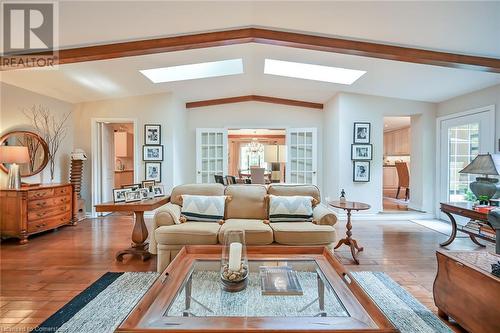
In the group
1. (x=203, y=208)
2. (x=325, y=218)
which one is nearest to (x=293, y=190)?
(x=325, y=218)

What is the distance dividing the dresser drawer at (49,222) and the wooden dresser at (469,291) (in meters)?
5.09

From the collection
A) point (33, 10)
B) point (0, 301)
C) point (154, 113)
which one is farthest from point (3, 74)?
point (0, 301)

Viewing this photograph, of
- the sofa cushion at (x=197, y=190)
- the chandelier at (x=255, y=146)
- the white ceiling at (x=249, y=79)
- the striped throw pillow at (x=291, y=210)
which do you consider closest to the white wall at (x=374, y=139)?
the white ceiling at (x=249, y=79)

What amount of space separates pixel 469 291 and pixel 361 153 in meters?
3.96

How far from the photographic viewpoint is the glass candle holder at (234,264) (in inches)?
67.0

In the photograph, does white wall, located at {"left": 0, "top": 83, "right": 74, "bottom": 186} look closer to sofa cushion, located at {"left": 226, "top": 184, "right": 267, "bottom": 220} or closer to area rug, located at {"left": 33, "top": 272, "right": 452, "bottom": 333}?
area rug, located at {"left": 33, "top": 272, "right": 452, "bottom": 333}

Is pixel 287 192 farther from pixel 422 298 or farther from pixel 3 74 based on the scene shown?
pixel 3 74

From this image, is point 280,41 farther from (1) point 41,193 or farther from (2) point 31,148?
(2) point 31,148

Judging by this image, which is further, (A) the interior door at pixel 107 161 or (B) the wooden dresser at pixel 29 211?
(A) the interior door at pixel 107 161

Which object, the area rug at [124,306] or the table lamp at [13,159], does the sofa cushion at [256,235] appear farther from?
the table lamp at [13,159]

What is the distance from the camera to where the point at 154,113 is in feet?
18.5

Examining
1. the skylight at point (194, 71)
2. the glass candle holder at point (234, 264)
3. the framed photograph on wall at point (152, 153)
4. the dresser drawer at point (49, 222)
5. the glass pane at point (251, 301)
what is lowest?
the dresser drawer at point (49, 222)

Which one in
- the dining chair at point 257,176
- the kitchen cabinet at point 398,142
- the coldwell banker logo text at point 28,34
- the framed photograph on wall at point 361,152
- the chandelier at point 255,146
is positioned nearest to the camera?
the coldwell banker logo text at point 28,34

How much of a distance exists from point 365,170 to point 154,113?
4.52m
